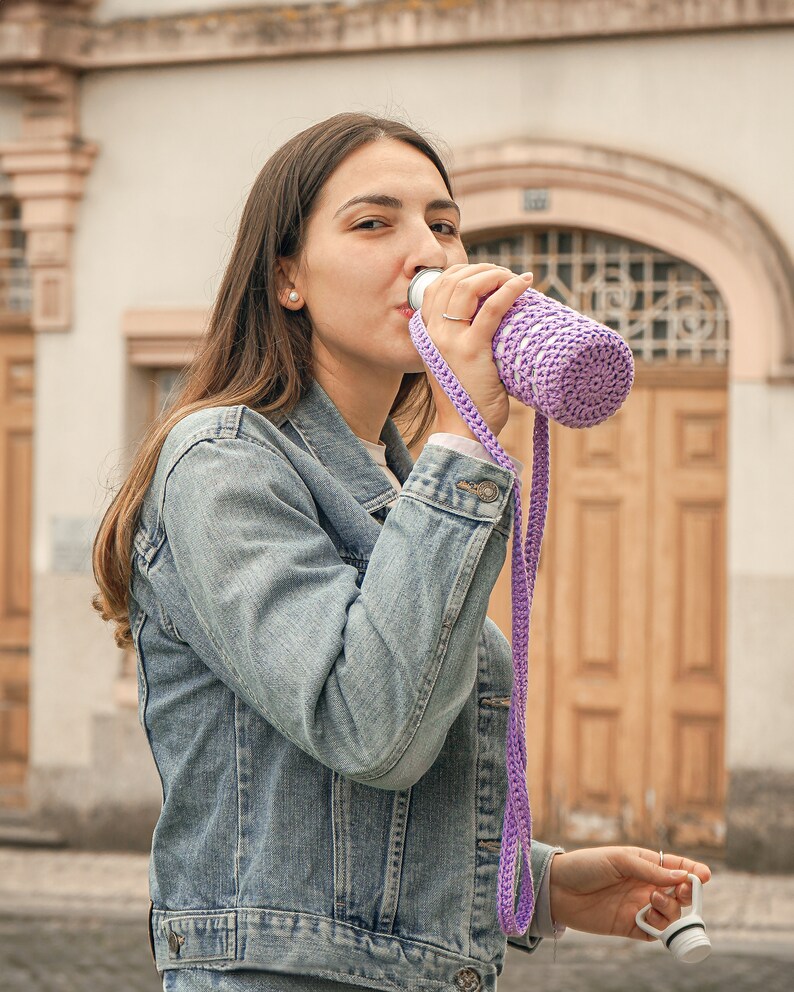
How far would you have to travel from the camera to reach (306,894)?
1.50 m

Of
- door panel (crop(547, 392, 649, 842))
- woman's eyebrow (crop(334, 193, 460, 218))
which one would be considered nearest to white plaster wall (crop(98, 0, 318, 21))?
door panel (crop(547, 392, 649, 842))

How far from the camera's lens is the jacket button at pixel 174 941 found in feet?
5.06

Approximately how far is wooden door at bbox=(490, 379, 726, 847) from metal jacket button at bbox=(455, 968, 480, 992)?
5.81 metres

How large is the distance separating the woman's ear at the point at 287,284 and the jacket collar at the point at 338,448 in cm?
10

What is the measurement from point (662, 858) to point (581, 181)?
5.79m

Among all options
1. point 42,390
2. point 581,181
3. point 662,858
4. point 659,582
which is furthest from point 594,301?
point 662,858

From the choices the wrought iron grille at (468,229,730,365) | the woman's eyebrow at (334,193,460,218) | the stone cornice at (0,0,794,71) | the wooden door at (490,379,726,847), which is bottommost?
the wooden door at (490,379,726,847)

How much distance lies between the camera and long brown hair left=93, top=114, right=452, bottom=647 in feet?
5.42

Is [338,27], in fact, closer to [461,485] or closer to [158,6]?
[158,6]

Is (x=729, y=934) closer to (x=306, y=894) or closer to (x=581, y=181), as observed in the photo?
(x=581, y=181)

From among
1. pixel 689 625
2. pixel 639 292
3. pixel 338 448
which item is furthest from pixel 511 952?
pixel 338 448

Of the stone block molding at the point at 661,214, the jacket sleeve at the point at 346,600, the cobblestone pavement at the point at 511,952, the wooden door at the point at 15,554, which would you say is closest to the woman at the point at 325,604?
the jacket sleeve at the point at 346,600

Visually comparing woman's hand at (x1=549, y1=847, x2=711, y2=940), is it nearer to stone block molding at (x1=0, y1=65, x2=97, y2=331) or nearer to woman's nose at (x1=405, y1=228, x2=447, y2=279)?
woman's nose at (x1=405, y1=228, x2=447, y2=279)

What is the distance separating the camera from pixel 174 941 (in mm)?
1549
